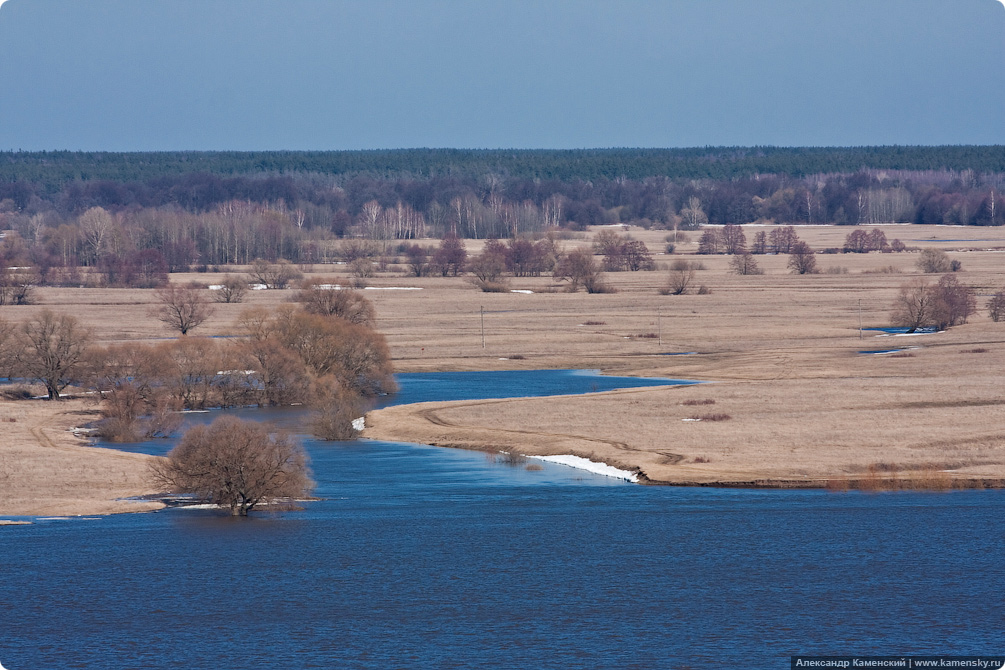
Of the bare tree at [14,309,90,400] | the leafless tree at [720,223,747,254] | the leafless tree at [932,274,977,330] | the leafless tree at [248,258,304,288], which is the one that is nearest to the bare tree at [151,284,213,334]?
the bare tree at [14,309,90,400]

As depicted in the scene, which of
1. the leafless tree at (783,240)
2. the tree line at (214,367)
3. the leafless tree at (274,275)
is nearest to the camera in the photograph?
the tree line at (214,367)

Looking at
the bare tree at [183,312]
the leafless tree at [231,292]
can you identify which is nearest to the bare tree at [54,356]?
the bare tree at [183,312]

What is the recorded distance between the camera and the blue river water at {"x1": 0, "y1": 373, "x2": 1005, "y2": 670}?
2838 centimetres

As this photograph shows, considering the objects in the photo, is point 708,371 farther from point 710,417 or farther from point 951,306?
point 951,306

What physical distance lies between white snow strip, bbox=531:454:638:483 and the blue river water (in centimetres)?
A: 207

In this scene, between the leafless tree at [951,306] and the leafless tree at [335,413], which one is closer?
the leafless tree at [335,413]

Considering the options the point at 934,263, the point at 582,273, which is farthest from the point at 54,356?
the point at 934,263

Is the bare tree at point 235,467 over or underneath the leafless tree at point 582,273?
underneath

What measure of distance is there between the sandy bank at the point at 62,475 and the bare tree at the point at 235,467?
67.4 inches

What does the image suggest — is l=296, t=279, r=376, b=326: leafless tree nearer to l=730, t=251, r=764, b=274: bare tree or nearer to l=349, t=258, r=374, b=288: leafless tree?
l=349, t=258, r=374, b=288: leafless tree

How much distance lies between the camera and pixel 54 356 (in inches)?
2623

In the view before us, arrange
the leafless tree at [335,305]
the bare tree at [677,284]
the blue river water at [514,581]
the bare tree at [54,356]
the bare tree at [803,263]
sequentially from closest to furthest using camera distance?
the blue river water at [514,581], the bare tree at [54,356], the leafless tree at [335,305], the bare tree at [677,284], the bare tree at [803,263]

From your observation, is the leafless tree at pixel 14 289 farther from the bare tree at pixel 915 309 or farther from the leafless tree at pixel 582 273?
the bare tree at pixel 915 309

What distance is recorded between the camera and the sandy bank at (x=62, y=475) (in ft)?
133
